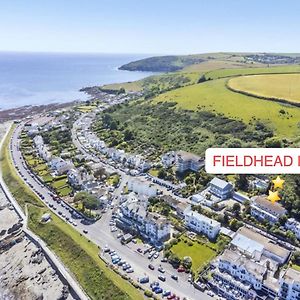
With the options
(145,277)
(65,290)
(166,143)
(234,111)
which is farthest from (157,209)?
(234,111)

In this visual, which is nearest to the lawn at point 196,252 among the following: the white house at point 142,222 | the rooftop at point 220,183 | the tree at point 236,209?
the white house at point 142,222

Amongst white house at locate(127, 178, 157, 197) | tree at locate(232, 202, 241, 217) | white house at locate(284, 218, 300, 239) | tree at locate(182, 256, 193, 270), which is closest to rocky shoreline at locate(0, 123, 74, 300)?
tree at locate(182, 256, 193, 270)

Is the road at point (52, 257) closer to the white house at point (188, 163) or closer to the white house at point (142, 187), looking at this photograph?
the white house at point (142, 187)

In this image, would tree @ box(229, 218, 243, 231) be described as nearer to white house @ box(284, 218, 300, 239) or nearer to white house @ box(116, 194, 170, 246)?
white house @ box(284, 218, 300, 239)

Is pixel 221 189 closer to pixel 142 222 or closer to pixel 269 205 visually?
pixel 269 205

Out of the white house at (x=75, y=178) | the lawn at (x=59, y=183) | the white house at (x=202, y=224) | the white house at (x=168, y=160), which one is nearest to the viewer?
the white house at (x=202, y=224)

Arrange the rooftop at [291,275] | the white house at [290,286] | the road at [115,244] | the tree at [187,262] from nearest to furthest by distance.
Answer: the white house at [290,286], the rooftop at [291,275], the road at [115,244], the tree at [187,262]

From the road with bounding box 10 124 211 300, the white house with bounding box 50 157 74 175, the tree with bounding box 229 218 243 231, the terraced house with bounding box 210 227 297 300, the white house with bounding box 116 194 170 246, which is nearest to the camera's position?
the terraced house with bounding box 210 227 297 300
